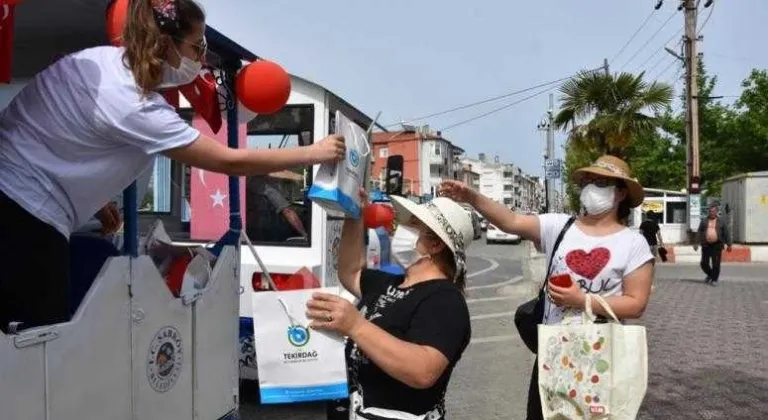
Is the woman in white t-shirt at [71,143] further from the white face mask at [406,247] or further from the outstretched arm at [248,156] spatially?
the white face mask at [406,247]

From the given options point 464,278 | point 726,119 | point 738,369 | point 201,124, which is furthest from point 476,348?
point 726,119

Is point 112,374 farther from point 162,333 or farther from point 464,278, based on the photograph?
point 464,278

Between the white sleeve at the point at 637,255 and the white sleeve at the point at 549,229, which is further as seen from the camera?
the white sleeve at the point at 549,229

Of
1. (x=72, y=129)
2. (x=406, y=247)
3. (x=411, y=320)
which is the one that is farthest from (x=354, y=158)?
(x=72, y=129)

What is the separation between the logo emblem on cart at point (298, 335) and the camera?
2539mm

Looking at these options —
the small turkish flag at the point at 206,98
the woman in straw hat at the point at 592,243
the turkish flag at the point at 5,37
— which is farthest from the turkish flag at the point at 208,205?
the turkish flag at the point at 5,37

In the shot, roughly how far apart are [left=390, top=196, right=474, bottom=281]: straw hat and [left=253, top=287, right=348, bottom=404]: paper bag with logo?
0.41 meters

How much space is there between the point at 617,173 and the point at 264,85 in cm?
174

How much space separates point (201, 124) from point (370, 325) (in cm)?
306

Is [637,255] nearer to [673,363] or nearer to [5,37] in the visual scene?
[5,37]

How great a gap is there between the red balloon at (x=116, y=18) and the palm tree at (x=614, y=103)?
16.1 m

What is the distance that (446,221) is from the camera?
246 cm

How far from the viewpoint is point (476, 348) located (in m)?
8.15

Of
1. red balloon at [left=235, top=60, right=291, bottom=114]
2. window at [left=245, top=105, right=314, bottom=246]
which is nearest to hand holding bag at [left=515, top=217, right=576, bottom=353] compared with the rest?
red balloon at [left=235, top=60, right=291, bottom=114]
